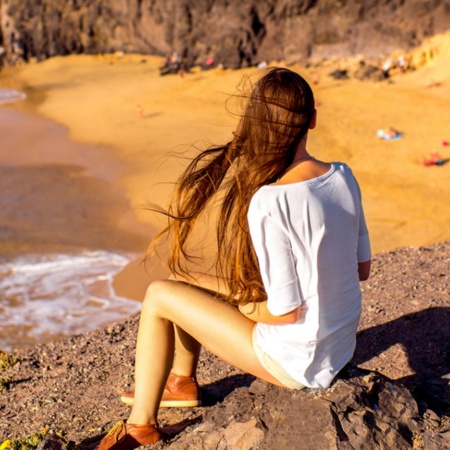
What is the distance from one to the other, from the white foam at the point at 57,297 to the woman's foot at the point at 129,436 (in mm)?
3200

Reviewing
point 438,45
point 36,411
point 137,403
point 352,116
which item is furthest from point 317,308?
point 438,45

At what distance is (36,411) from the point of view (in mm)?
3674

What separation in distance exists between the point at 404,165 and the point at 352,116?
94.8 inches

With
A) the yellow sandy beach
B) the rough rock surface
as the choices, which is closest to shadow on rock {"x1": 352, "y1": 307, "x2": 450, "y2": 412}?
the rough rock surface

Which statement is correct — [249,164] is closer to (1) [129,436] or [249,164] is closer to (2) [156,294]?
(2) [156,294]

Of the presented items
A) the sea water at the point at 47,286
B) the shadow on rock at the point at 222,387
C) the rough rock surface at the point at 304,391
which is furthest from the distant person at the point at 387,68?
the shadow on rock at the point at 222,387

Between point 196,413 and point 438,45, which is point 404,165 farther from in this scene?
point 196,413

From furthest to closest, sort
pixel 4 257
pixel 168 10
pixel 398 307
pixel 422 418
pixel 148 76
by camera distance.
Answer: pixel 168 10 → pixel 148 76 → pixel 4 257 → pixel 398 307 → pixel 422 418

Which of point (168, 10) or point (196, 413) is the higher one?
point (196, 413)

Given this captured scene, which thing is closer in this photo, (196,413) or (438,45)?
(196,413)

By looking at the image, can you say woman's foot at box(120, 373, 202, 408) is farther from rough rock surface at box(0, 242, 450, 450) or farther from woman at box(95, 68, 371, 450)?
woman at box(95, 68, 371, 450)

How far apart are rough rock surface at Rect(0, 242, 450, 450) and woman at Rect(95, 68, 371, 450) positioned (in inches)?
→ 5.8

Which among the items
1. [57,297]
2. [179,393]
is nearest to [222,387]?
[179,393]

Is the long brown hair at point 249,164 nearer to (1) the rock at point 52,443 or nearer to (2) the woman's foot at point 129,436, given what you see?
(2) the woman's foot at point 129,436
